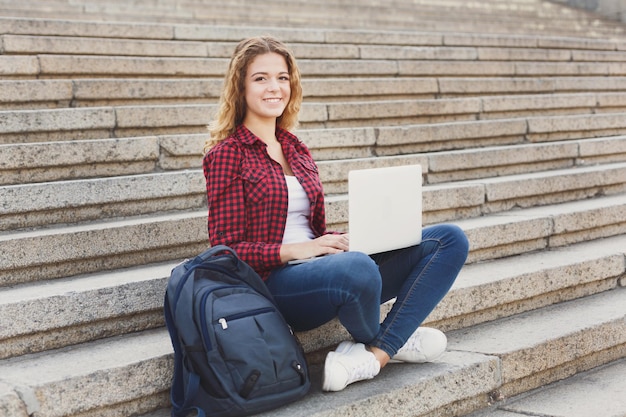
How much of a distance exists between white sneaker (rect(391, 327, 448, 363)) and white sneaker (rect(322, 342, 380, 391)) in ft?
0.68

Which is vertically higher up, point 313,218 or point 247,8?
point 247,8

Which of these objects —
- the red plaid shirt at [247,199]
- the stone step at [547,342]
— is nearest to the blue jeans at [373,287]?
the red plaid shirt at [247,199]

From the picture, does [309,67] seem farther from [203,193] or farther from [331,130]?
[203,193]

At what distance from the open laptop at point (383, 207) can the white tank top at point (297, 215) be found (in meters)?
0.17

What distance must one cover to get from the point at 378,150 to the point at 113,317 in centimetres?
245

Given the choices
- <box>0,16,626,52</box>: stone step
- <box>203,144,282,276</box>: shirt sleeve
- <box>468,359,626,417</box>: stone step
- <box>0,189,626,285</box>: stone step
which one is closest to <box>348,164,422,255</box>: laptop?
<box>203,144,282,276</box>: shirt sleeve

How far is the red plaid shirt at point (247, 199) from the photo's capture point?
118 inches

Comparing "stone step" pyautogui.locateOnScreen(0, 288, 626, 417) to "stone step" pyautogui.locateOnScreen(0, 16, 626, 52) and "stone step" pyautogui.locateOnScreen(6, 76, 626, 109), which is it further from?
"stone step" pyautogui.locateOnScreen(0, 16, 626, 52)

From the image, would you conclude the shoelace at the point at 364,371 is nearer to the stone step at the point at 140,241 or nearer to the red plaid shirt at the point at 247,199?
the red plaid shirt at the point at 247,199

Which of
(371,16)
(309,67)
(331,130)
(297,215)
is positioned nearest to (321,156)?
(331,130)

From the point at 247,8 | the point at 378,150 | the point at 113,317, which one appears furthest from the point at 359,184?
the point at 247,8

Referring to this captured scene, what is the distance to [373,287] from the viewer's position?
290cm

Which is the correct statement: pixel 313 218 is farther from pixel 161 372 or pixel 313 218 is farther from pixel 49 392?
pixel 49 392

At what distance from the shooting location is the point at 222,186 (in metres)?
2.99
